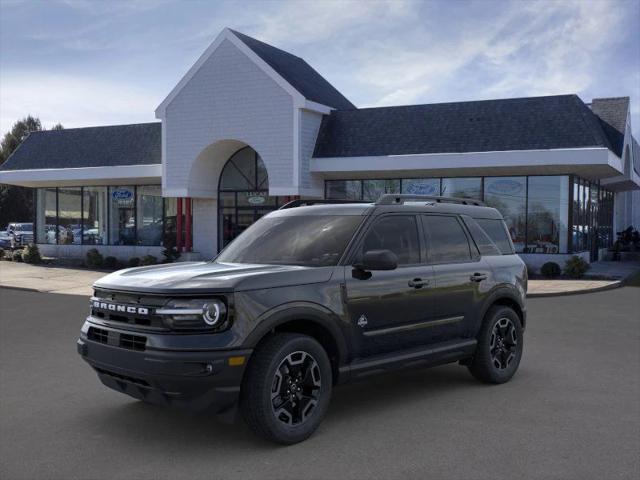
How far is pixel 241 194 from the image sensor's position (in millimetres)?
26828

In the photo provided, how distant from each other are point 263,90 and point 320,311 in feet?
64.2

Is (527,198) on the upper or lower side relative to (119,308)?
upper

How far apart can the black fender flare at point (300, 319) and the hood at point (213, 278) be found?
0.64ft

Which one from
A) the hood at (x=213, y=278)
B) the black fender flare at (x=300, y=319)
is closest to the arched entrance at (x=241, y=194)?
the hood at (x=213, y=278)

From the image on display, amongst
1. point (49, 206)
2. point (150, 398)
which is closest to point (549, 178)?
point (150, 398)

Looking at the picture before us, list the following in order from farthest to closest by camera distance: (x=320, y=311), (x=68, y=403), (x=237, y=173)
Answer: (x=237, y=173)
(x=68, y=403)
(x=320, y=311)

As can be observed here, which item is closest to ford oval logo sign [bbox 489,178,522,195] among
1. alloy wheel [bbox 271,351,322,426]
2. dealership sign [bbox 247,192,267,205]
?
dealership sign [bbox 247,192,267,205]

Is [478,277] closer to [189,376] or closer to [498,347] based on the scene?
[498,347]

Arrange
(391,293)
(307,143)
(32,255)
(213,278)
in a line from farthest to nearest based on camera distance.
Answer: (32,255), (307,143), (391,293), (213,278)

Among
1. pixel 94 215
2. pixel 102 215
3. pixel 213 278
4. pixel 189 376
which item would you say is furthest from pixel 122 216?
pixel 189 376

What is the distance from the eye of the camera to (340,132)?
955 inches

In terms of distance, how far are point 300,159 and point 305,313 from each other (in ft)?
60.3

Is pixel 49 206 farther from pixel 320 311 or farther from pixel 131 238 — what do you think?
pixel 320 311

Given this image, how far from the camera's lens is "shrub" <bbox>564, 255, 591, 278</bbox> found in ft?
67.6
